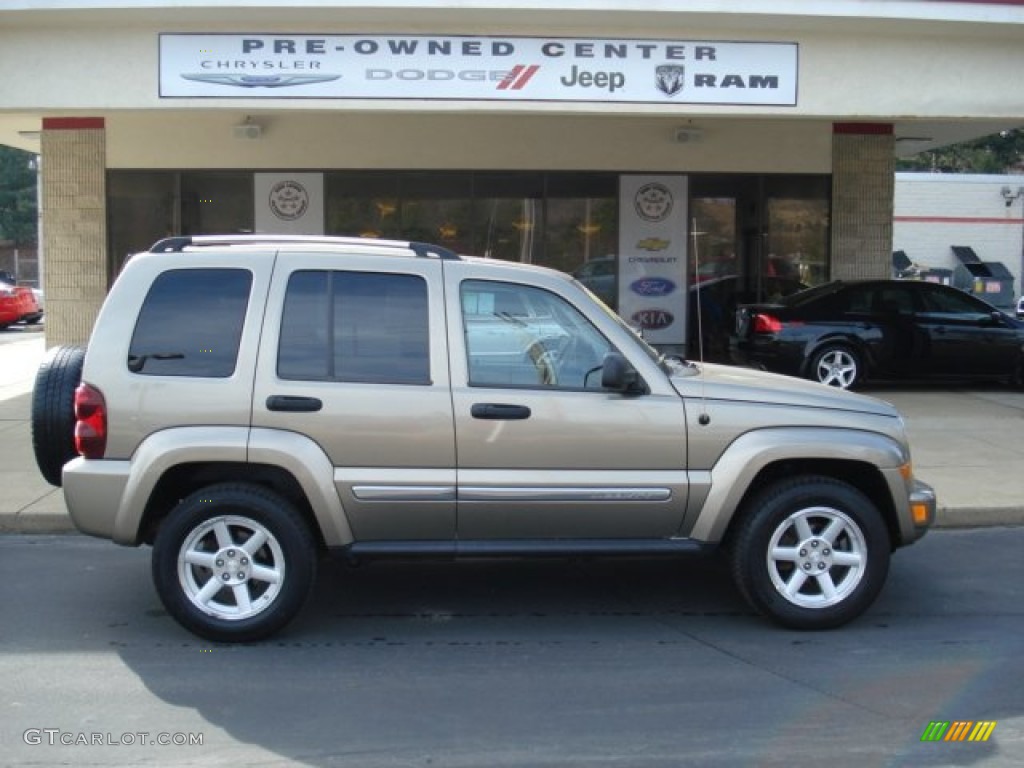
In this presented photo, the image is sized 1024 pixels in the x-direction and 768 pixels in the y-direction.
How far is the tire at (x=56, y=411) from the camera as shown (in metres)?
5.61

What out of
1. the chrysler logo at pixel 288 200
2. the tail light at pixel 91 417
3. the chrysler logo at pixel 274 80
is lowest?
the tail light at pixel 91 417

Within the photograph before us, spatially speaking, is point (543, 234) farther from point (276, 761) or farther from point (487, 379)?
point (276, 761)

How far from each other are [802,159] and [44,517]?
12322 mm

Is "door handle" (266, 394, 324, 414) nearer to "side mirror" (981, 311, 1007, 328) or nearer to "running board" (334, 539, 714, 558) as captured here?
"running board" (334, 539, 714, 558)

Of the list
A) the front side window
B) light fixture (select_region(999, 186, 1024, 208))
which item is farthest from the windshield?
light fixture (select_region(999, 186, 1024, 208))

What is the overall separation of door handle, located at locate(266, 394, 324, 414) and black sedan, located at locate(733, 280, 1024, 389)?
9.30 m

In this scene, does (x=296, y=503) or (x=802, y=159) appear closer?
(x=296, y=503)

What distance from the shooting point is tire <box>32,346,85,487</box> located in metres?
5.61

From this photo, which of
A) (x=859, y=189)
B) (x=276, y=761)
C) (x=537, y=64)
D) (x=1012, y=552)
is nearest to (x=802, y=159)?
(x=859, y=189)

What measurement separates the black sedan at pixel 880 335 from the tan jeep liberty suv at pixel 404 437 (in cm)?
821

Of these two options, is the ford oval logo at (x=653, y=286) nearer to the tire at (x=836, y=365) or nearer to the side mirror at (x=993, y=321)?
the tire at (x=836, y=365)

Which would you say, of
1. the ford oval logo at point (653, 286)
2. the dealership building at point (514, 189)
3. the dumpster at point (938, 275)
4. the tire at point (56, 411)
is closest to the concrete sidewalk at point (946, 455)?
the tire at point (56, 411)

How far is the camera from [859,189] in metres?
16.5

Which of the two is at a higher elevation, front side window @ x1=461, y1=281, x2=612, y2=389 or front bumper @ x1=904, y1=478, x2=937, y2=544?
front side window @ x1=461, y1=281, x2=612, y2=389
